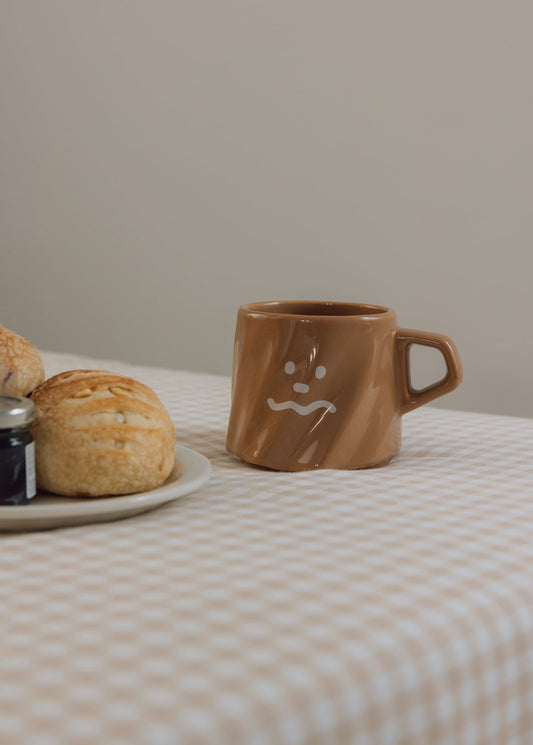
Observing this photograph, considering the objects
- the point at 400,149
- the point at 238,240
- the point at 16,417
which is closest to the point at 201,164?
the point at 238,240

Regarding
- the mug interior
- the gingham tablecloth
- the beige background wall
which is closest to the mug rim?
the mug interior

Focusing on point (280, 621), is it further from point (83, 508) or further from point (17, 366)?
point (17, 366)

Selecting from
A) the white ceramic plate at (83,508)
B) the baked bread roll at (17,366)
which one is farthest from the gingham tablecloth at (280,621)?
the baked bread roll at (17,366)

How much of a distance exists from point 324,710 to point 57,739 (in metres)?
0.11

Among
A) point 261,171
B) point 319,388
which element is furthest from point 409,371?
point 261,171

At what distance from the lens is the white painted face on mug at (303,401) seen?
653mm

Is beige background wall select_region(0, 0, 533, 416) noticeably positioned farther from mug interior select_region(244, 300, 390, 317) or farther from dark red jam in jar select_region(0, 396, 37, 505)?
dark red jam in jar select_region(0, 396, 37, 505)

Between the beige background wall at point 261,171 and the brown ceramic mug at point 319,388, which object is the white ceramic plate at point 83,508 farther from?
the beige background wall at point 261,171

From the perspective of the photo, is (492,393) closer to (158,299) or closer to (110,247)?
(158,299)

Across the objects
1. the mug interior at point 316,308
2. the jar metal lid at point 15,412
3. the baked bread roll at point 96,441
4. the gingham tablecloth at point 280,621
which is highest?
the mug interior at point 316,308

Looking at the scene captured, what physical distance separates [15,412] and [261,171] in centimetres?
213

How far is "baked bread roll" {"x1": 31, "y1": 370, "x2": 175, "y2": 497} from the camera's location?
531mm

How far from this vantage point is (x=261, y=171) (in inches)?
99.8

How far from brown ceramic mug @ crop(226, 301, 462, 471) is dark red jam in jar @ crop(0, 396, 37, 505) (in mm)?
202
